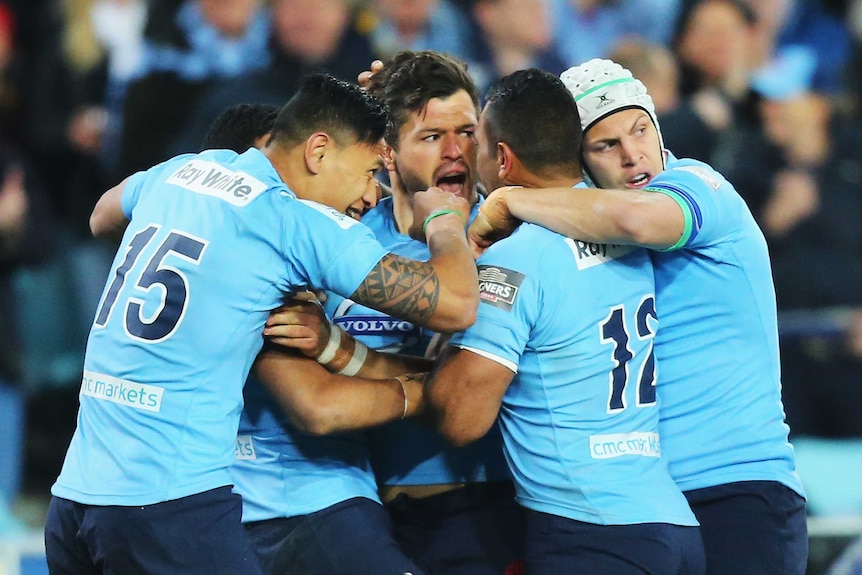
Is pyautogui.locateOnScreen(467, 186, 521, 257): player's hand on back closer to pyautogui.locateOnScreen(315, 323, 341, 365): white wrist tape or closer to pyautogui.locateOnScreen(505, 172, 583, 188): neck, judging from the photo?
pyautogui.locateOnScreen(505, 172, 583, 188): neck

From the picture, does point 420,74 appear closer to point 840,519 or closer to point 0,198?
point 840,519

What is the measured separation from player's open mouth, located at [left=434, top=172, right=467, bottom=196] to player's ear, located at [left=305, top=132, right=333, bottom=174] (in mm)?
939

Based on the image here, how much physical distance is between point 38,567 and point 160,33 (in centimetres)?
445

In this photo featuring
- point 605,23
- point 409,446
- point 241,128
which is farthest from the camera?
point 605,23

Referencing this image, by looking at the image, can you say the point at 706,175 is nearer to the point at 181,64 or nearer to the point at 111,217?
the point at 111,217

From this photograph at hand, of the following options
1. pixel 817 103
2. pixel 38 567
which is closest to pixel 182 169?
pixel 38 567

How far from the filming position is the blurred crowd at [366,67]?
363 inches

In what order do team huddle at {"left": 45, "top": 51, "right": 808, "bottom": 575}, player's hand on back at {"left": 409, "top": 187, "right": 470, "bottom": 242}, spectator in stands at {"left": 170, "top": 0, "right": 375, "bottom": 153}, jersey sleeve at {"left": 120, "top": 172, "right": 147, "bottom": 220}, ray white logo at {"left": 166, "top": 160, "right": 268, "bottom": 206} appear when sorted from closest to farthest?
team huddle at {"left": 45, "top": 51, "right": 808, "bottom": 575}, ray white logo at {"left": 166, "top": 160, "right": 268, "bottom": 206}, player's hand on back at {"left": 409, "top": 187, "right": 470, "bottom": 242}, jersey sleeve at {"left": 120, "top": 172, "right": 147, "bottom": 220}, spectator in stands at {"left": 170, "top": 0, "right": 375, "bottom": 153}

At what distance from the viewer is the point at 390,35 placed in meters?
9.73

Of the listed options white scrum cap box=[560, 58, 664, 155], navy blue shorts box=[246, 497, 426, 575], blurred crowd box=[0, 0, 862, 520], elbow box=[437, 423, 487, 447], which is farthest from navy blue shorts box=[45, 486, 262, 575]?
blurred crowd box=[0, 0, 862, 520]

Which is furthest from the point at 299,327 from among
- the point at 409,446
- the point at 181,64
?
the point at 181,64

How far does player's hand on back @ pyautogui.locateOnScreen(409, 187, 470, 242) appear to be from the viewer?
4398 mm

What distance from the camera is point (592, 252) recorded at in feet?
14.2

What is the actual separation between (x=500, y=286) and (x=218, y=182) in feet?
3.40
